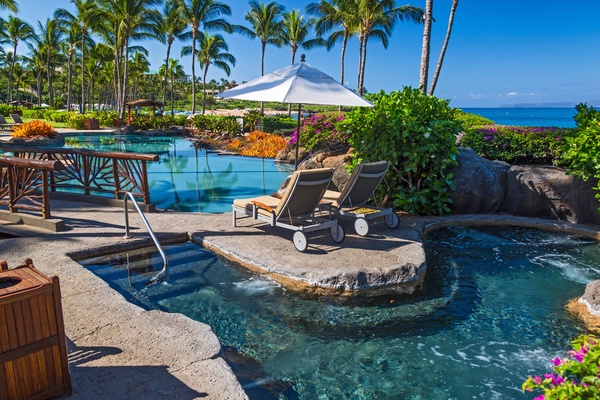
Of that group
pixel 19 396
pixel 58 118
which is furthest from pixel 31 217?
pixel 58 118

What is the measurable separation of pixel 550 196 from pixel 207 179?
8.16m

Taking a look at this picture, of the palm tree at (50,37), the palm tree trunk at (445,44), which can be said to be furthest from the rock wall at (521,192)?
the palm tree at (50,37)

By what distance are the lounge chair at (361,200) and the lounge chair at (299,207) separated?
48cm

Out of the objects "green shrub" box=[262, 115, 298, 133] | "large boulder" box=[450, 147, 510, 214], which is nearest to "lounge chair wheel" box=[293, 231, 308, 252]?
"large boulder" box=[450, 147, 510, 214]

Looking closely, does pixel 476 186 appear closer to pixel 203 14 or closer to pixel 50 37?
pixel 203 14

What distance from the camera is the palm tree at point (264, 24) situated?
4178 centimetres

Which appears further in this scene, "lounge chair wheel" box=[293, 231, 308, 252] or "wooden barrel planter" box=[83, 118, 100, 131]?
"wooden barrel planter" box=[83, 118, 100, 131]

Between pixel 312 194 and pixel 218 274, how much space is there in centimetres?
164

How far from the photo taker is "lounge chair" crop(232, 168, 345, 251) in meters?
5.78

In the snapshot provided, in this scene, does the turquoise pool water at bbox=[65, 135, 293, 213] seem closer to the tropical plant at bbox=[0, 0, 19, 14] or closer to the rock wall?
the rock wall

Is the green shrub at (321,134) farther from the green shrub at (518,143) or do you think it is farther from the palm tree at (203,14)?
the palm tree at (203,14)

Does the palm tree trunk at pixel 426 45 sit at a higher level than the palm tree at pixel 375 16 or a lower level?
lower

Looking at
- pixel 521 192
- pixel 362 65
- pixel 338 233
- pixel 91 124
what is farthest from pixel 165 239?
pixel 362 65

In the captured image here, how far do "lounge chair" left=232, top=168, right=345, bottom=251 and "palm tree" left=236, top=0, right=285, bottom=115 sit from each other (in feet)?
128
